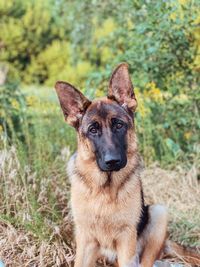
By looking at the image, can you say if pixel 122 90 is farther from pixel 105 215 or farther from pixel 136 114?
pixel 136 114

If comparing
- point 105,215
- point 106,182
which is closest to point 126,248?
point 105,215

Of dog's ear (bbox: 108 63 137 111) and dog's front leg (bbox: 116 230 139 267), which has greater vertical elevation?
dog's ear (bbox: 108 63 137 111)

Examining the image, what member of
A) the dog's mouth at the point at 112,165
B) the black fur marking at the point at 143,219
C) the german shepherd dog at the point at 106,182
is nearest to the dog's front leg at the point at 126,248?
the german shepherd dog at the point at 106,182

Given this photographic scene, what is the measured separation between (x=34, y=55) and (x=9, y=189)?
10287 millimetres

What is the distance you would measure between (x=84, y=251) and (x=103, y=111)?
115 centimetres

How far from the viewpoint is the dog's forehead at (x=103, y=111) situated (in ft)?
14.1

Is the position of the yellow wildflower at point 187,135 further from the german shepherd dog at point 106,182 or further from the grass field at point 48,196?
the german shepherd dog at point 106,182

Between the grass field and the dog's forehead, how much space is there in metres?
1.04

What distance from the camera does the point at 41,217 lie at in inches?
195

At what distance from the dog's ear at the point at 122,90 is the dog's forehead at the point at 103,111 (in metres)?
0.08

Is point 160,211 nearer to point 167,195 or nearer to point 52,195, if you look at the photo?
point 52,195

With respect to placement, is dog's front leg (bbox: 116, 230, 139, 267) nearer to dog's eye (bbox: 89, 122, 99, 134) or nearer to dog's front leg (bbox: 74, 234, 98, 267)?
dog's front leg (bbox: 74, 234, 98, 267)

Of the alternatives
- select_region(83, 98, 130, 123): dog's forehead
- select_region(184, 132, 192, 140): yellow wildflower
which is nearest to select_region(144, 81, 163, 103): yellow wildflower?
select_region(184, 132, 192, 140): yellow wildflower

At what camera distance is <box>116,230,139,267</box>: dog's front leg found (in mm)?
4383
